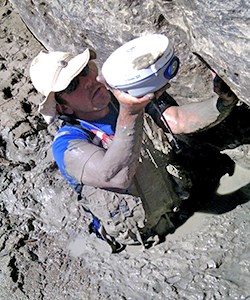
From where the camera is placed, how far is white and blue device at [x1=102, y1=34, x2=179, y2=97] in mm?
2438

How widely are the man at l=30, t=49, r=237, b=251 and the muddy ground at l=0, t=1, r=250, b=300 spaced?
0.17m

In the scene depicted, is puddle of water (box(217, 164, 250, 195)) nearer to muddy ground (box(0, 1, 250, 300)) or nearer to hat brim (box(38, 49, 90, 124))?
muddy ground (box(0, 1, 250, 300))

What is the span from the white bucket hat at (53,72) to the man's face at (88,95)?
2.1 inches

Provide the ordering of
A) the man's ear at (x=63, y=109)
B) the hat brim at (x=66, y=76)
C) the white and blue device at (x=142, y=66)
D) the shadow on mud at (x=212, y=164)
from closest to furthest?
the white and blue device at (x=142, y=66) < the hat brim at (x=66, y=76) < the man's ear at (x=63, y=109) < the shadow on mud at (x=212, y=164)

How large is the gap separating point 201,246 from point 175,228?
26 cm

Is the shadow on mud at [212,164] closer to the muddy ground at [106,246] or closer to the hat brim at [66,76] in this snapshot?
the muddy ground at [106,246]

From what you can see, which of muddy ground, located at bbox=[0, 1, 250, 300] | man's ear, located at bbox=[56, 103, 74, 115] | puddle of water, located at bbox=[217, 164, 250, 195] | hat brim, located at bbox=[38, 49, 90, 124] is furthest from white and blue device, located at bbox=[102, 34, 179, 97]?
puddle of water, located at bbox=[217, 164, 250, 195]

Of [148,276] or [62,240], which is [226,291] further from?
[62,240]

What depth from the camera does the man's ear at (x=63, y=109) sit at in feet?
10.4

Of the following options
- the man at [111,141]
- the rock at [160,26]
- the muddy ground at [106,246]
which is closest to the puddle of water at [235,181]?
the muddy ground at [106,246]

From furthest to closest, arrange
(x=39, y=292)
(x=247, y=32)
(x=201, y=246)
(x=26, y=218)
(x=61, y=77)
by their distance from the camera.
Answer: (x=26, y=218)
(x=39, y=292)
(x=201, y=246)
(x=61, y=77)
(x=247, y=32)

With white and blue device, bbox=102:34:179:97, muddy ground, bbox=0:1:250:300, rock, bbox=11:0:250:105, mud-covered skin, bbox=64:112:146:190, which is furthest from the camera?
muddy ground, bbox=0:1:250:300

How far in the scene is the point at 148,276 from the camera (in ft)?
11.6

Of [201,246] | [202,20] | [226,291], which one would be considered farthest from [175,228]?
[202,20]
